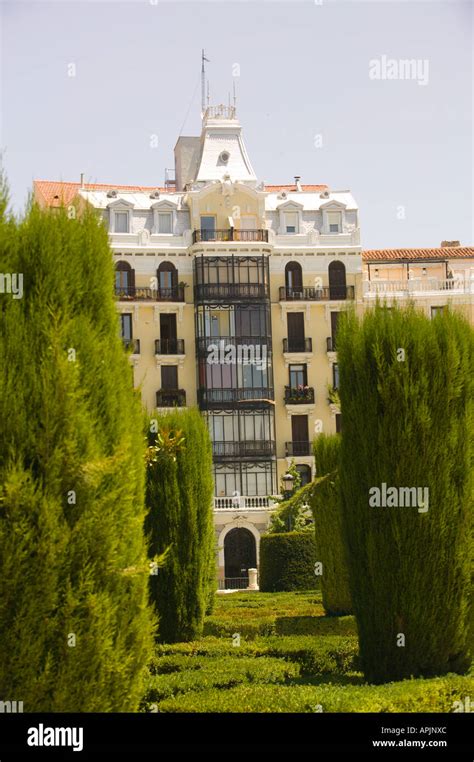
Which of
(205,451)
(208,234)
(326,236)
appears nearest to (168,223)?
(208,234)

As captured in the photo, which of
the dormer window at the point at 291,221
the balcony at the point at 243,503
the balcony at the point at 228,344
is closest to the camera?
the balcony at the point at 243,503

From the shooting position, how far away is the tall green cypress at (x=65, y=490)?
9992mm

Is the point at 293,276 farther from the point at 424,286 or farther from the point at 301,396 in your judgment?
the point at 424,286

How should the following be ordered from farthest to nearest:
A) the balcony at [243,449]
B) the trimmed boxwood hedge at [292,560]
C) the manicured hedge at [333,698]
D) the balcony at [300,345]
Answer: the balcony at [300,345], the balcony at [243,449], the trimmed boxwood hedge at [292,560], the manicured hedge at [333,698]

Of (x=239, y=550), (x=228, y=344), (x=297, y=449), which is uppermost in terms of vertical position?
(x=228, y=344)

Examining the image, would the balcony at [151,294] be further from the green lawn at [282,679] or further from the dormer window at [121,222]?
the green lawn at [282,679]

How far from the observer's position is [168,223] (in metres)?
58.7

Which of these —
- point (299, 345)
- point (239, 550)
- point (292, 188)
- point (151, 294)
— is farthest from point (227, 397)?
point (292, 188)

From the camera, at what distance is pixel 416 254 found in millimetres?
63625

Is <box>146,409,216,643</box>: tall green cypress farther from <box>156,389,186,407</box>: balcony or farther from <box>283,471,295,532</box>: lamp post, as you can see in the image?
<box>156,389,186,407</box>: balcony

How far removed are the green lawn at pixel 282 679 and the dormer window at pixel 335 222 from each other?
38.9m

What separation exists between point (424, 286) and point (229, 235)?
34.0 ft

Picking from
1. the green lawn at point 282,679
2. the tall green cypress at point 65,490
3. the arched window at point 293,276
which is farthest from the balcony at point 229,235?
the tall green cypress at point 65,490
